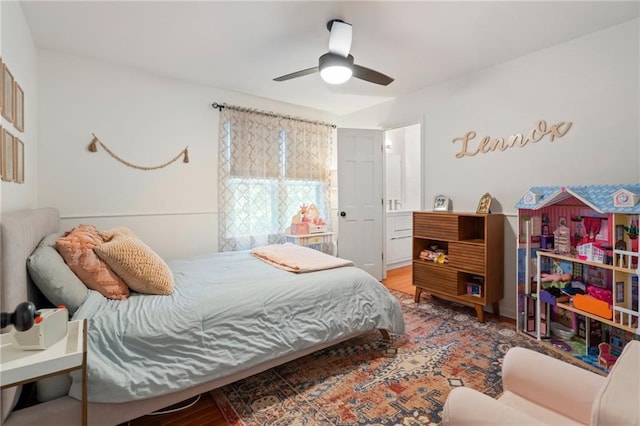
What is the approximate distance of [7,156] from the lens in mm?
1702

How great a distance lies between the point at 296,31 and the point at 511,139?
2268 millimetres

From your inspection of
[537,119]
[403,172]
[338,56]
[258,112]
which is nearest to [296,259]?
[338,56]

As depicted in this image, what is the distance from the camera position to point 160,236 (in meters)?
3.33

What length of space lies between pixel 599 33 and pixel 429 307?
2.85m

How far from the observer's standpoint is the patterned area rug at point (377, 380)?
5.58ft

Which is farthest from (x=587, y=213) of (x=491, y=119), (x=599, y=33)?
(x=599, y=33)

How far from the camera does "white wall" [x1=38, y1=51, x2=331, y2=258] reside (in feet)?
9.18

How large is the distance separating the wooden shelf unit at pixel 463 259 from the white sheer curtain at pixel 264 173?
1.76 m

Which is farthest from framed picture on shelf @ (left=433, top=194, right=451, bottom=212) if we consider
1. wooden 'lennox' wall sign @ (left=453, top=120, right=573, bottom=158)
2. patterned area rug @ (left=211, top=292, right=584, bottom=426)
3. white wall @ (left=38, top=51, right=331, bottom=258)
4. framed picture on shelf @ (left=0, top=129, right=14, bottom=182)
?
framed picture on shelf @ (left=0, top=129, right=14, bottom=182)

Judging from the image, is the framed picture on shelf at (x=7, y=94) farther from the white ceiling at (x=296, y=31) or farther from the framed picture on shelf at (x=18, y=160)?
the white ceiling at (x=296, y=31)

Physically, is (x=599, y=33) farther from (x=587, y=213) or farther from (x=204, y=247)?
(x=204, y=247)

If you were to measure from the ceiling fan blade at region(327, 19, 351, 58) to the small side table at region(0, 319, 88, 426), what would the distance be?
7.45 ft

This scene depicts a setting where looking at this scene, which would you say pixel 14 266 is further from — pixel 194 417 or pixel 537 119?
pixel 537 119

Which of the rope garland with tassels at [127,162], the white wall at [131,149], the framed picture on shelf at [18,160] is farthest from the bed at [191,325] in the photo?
the rope garland with tassels at [127,162]
